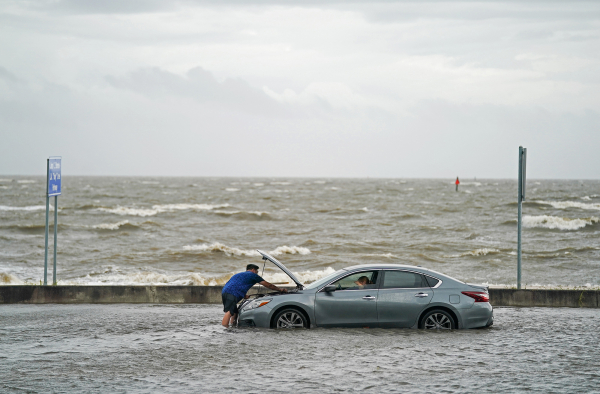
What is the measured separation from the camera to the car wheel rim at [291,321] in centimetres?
1044

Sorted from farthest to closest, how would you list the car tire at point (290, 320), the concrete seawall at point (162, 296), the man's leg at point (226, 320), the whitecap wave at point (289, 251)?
the whitecap wave at point (289, 251), the concrete seawall at point (162, 296), the man's leg at point (226, 320), the car tire at point (290, 320)

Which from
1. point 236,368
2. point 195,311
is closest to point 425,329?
point 236,368

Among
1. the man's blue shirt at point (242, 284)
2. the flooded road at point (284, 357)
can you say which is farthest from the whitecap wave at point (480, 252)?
the man's blue shirt at point (242, 284)

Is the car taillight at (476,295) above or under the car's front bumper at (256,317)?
above

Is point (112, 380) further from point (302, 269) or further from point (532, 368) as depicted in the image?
point (302, 269)

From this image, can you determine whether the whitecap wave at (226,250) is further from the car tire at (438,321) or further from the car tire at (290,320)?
the car tire at (438,321)

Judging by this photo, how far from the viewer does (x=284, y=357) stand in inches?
331

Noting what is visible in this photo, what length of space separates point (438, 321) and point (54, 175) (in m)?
9.21

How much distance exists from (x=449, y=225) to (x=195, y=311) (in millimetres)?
37203

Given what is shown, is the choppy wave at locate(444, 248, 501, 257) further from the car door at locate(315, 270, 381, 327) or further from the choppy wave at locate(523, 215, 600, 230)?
the car door at locate(315, 270, 381, 327)

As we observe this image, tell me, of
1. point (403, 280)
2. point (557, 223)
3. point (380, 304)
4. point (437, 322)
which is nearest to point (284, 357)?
point (380, 304)

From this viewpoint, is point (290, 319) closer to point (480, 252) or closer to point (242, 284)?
point (242, 284)

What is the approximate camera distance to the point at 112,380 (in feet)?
23.7

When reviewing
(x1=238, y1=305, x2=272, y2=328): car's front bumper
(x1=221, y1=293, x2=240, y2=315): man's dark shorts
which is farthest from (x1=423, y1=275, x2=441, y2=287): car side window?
(x1=221, y1=293, x2=240, y2=315): man's dark shorts
